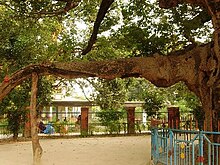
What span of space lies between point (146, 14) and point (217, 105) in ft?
15.3

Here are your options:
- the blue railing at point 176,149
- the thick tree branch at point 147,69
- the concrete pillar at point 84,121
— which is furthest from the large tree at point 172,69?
the concrete pillar at point 84,121

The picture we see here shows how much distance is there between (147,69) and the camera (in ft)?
32.1

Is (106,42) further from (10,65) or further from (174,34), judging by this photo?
(10,65)

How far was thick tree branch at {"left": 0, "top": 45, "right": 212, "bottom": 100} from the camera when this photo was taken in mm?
9266

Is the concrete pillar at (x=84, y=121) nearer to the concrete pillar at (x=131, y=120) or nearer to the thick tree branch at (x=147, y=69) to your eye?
the concrete pillar at (x=131, y=120)

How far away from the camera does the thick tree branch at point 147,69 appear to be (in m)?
9.27

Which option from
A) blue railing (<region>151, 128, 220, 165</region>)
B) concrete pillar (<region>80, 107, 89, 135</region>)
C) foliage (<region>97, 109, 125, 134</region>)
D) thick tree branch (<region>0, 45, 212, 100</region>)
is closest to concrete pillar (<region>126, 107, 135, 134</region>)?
foliage (<region>97, 109, 125, 134</region>)

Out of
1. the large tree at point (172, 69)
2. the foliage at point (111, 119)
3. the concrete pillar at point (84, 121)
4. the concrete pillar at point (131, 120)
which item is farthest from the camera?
the concrete pillar at point (131, 120)

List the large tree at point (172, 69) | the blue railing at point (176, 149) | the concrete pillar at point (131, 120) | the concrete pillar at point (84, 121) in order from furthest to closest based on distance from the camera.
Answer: the concrete pillar at point (131, 120) → the concrete pillar at point (84, 121) → the large tree at point (172, 69) → the blue railing at point (176, 149)

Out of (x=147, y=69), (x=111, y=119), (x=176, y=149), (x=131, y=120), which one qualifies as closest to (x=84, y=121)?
(x=111, y=119)

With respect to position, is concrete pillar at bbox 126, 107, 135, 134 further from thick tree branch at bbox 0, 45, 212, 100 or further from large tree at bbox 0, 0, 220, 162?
thick tree branch at bbox 0, 45, 212, 100

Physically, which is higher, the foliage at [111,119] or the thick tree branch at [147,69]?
the thick tree branch at [147,69]

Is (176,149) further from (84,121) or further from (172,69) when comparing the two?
(84,121)

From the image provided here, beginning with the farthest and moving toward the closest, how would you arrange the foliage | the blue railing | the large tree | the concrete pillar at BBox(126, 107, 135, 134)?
the concrete pillar at BBox(126, 107, 135, 134) → the foliage → the large tree → the blue railing
